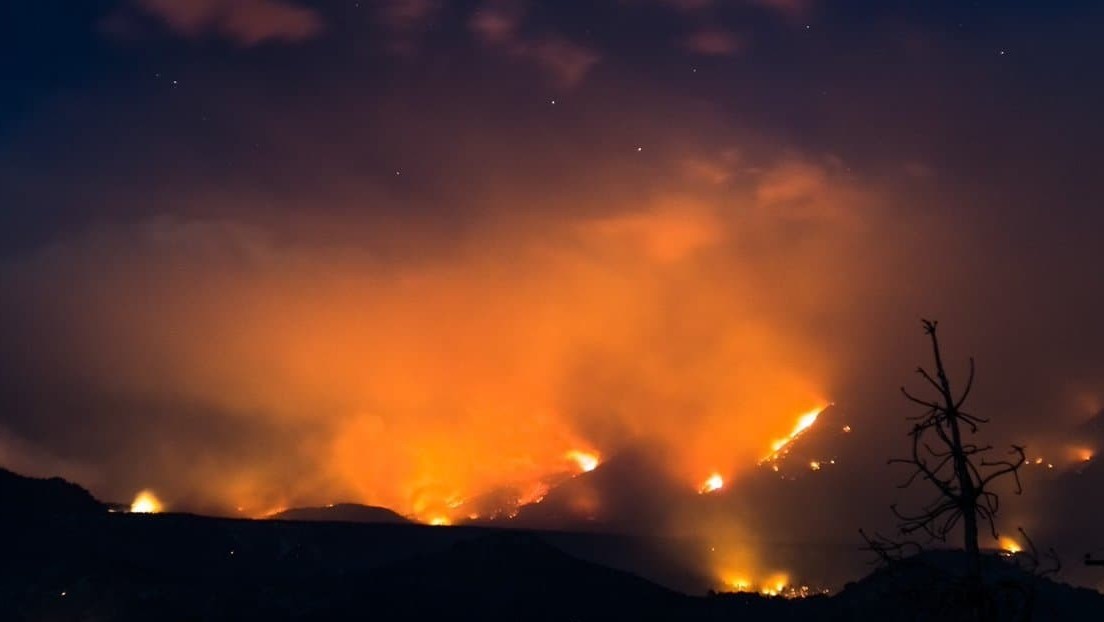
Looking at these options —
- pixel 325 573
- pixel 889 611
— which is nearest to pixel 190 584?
pixel 325 573

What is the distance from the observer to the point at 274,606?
4665 inches

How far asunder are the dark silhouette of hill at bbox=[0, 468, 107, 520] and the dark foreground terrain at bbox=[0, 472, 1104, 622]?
1.05 ft

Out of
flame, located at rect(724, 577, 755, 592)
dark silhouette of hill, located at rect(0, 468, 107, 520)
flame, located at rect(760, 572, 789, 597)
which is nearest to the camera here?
dark silhouette of hill, located at rect(0, 468, 107, 520)

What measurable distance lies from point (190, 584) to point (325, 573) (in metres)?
21.2

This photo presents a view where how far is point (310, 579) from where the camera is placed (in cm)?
12775

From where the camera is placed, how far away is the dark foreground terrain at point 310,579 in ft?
375

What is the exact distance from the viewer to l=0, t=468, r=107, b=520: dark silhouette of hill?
454 ft

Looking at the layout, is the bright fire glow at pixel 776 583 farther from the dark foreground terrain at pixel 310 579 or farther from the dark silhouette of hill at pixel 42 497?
the dark silhouette of hill at pixel 42 497

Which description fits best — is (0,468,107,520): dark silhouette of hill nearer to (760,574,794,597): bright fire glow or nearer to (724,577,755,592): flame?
(724,577,755,592): flame

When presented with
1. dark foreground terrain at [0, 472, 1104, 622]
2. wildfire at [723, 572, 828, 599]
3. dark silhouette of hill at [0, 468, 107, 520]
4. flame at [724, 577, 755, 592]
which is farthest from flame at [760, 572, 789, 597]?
dark silhouette of hill at [0, 468, 107, 520]

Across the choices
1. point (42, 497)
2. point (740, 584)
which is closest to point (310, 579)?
point (42, 497)

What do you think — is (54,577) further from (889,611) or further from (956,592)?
(956,592)

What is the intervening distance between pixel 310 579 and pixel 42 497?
59.0 metres

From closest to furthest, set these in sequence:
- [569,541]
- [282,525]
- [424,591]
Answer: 1. [424,591]
2. [282,525]
3. [569,541]
